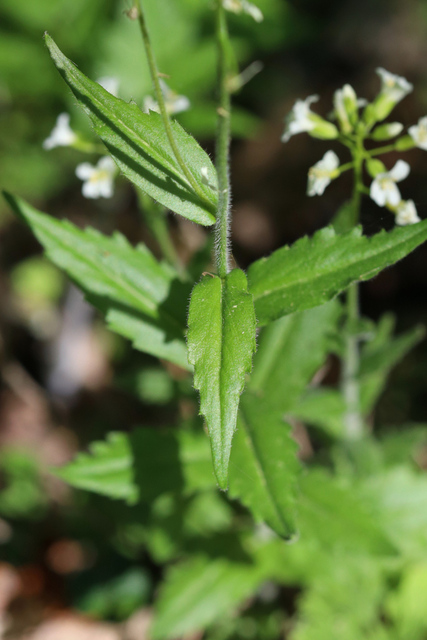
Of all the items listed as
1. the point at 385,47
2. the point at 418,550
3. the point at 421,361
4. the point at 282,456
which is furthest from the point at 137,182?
the point at 385,47

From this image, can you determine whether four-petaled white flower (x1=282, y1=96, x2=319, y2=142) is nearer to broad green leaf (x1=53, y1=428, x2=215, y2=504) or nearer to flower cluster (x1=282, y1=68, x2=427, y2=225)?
flower cluster (x1=282, y1=68, x2=427, y2=225)

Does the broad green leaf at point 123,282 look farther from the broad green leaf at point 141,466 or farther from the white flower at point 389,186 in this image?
the white flower at point 389,186

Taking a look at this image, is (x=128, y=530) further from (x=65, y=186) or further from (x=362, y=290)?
(x=65, y=186)

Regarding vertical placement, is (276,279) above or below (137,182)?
below

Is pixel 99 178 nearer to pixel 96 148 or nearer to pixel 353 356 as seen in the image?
pixel 96 148

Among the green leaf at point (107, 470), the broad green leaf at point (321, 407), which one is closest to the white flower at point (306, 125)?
the broad green leaf at point (321, 407)

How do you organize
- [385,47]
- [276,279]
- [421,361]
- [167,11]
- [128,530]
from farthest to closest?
[385,47] → [167,11] → [421,361] → [128,530] → [276,279]
